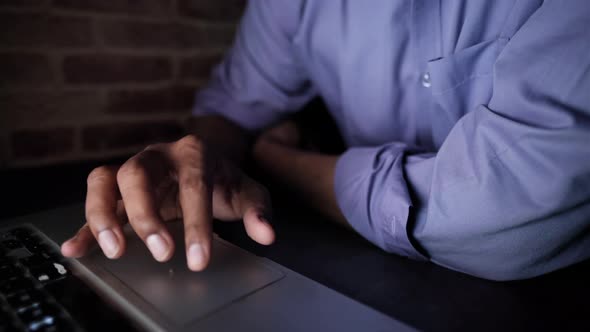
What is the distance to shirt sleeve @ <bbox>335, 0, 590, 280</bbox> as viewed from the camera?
479mm

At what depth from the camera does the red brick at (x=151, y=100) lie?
112cm

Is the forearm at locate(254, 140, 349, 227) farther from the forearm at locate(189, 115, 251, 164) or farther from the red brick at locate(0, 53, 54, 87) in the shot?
the red brick at locate(0, 53, 54, 87)

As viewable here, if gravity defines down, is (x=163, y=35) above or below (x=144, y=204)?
above

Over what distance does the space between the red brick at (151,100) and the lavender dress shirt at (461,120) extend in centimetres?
40

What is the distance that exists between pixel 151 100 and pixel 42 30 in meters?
0.31

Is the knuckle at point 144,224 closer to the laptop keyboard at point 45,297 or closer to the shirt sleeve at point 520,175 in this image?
the laptop keyboard at point 45,297

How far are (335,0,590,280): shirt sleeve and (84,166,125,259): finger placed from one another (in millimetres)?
347

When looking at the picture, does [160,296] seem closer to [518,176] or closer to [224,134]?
→ [518,176]

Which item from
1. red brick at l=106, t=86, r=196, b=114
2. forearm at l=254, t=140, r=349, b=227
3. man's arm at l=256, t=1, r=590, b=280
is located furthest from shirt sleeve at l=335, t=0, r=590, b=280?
red brick at l=106, t=86, r=196, b=114

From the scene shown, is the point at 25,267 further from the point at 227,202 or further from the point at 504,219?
the point at 504,219

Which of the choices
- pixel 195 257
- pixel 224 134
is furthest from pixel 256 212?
pixel 224 134

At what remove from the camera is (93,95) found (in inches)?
42.2

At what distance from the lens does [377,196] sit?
2.06 feet

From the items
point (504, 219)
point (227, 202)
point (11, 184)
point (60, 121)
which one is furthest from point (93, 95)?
point (504, 219)
